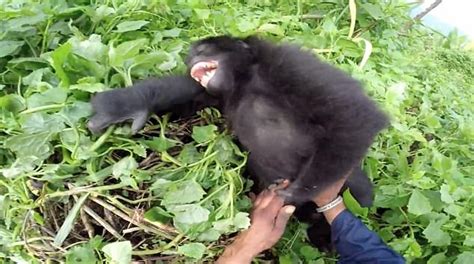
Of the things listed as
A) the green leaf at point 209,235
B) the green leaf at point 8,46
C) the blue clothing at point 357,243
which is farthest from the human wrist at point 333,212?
the green leaf at point 8,46

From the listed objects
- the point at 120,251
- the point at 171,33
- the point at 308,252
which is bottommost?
Answer: the point at 308,252

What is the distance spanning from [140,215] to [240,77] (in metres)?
0.26

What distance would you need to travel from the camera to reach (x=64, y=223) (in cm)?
76

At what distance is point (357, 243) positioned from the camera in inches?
35.9

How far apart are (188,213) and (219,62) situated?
0.25m

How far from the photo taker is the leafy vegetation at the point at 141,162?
0.75 metres

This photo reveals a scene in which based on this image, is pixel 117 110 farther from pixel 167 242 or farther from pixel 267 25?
pixel 267 25

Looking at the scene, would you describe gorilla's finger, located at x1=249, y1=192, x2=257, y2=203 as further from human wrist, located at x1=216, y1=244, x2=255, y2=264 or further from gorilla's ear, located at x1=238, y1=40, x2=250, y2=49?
gorilla's ear, located at x1=238, y1=40, x2=250, y2=49

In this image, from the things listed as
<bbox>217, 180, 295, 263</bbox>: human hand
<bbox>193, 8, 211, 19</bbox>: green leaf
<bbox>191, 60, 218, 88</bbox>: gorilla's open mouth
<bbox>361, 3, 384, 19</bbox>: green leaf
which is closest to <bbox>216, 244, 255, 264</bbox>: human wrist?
<bbox>217, 180, 295, 263</bbox>: human hand

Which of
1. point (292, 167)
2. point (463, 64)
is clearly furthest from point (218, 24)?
point (463, 64)

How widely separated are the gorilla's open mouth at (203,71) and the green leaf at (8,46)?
8.4 inches

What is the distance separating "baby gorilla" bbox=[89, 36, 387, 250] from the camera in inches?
34.2

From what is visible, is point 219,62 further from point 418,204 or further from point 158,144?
point 418,204

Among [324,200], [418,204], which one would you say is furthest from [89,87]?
[418,204]
